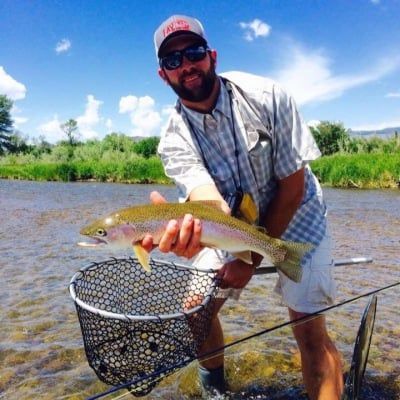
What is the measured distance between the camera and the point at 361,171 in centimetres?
1880

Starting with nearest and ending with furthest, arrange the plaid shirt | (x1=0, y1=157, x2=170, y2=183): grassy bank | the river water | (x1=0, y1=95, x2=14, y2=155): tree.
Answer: the plaid shirt
the river water
(x1=0, y1=157, x2=170, y2=183): grassy bank
(x1=0, y1=95, x2=14, y2=155): tree

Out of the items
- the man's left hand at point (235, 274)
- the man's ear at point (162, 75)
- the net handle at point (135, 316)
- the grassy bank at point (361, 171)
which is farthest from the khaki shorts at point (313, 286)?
the grassy bank at point (361, 171)

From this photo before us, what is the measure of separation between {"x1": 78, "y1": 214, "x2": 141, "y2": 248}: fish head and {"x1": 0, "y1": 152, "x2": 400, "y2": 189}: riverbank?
1727cm

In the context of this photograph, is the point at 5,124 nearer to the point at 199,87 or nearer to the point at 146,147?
the point at 146,147

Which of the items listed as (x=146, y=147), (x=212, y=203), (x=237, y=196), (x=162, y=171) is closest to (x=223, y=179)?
(x=237, y=196)

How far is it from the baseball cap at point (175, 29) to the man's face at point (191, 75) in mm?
29

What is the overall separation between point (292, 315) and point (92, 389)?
59.1 inches

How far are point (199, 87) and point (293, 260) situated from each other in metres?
1.05

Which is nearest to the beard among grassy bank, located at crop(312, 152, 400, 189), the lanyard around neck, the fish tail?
the lanyard around neck

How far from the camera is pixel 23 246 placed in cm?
838

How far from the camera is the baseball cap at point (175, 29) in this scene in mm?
2664

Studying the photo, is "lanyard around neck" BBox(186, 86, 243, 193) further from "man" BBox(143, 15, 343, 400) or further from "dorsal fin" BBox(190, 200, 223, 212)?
"dorsal fin" BBox(190, 200, 223, 212)

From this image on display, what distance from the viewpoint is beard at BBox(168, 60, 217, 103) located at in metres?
2.65

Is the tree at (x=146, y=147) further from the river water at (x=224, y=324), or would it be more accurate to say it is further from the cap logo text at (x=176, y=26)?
the cap logo text at (x=176, y=26)
